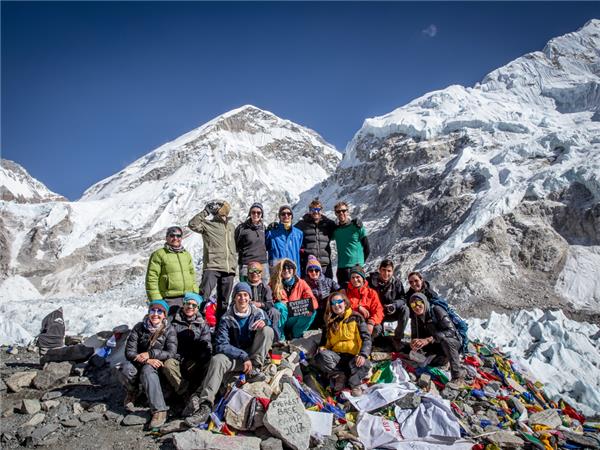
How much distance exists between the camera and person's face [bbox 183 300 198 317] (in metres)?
5.03

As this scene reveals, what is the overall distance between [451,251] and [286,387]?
65.9 feet

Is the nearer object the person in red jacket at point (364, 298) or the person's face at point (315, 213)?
the person in red jacket at point (364, 298)

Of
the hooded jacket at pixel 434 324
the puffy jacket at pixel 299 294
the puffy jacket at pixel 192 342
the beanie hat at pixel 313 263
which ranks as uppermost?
the beanie hat at pixel 313 263

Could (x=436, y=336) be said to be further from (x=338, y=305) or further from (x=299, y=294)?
(x=299, y=294)

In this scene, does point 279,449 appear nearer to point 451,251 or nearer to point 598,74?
point 451,251

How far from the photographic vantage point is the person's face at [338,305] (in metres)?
5.09

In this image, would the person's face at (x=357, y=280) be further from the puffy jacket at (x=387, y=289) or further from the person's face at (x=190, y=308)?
the person's face at (x=190, y=308)

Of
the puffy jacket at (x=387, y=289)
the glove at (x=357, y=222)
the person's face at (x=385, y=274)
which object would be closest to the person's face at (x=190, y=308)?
the puffy jacket at (x=387, y=289)

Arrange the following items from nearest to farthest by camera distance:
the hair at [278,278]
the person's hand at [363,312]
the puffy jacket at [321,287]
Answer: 1. the person's hand at [363,312]
2. the hair at [278,278]
3. the puffy jacket at [321,287]

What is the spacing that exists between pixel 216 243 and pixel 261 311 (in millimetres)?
1673

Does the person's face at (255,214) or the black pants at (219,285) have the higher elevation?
the person's face at (255,214)

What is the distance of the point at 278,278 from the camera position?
231 inches

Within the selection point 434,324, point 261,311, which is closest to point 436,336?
point 434,324

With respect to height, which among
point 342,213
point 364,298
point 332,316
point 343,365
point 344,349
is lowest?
point 343,365
